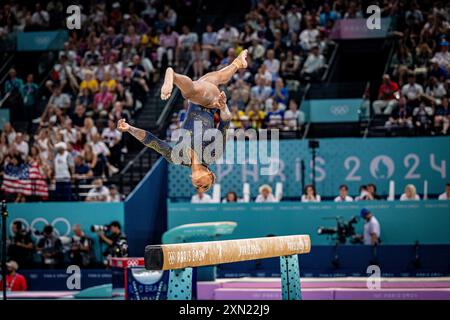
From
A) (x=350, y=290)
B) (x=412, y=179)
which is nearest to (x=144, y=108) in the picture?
(x=412, y=179)

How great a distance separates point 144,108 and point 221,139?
9.63 meters

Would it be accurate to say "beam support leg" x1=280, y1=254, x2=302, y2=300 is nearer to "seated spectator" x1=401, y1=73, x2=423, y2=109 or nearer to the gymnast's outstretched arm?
the gymnast's outstretched arm

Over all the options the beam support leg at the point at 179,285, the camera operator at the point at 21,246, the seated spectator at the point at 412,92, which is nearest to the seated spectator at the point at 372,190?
the seated spectator at the point at 412,92

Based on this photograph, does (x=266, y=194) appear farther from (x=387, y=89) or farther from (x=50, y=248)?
(x=50, y=248)

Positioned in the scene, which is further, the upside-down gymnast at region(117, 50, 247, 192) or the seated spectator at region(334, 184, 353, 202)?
the seated spectator at region(334, 184, 353, 202)

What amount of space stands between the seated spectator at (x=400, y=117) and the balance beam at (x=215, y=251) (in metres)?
6.51

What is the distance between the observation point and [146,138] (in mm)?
9922

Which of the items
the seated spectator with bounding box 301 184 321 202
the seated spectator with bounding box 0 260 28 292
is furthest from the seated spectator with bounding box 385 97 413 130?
the seated spectator with bounding box 0 260 28 292

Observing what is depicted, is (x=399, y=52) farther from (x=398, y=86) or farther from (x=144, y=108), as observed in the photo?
(x=144, y=108)

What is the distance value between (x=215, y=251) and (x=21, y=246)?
837 centimetres

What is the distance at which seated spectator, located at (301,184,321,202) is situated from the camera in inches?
650

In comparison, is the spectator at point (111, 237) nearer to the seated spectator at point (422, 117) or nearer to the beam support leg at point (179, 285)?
the seated spectator at point (422, 117)

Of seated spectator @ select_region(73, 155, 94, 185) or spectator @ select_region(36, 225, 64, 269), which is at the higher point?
seated spectator @ select_region(73, 155, 94, 185)

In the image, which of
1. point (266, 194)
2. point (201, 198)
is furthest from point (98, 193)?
point (266, 194)
